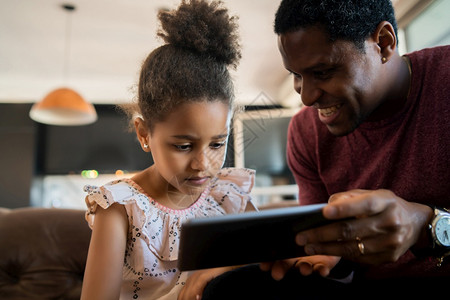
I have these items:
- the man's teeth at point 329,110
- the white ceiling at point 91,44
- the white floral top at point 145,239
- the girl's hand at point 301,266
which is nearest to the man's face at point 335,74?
the man's teeth at point 329,110

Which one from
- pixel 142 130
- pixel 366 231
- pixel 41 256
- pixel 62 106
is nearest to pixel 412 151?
pixel 366 231

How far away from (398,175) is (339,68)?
13.2 inches

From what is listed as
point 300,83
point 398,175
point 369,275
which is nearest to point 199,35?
point 300,83

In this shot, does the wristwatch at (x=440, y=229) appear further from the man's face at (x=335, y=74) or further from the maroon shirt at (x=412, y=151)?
the man's face at (x=335, y=74)

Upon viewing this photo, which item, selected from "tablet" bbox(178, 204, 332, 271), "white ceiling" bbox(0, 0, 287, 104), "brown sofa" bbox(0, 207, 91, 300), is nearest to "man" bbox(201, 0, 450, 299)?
"tablet" bbox(178, 204, 332, 271)

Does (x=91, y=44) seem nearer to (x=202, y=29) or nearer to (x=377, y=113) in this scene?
(x=202, y=29)

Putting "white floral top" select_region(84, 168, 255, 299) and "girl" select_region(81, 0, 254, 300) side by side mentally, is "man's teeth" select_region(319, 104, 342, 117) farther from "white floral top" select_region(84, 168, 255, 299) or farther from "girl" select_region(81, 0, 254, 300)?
"white floral top" select_region(84, 168, 255, 299)

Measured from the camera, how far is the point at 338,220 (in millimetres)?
627

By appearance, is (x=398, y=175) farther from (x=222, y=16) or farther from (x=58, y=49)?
(x=58, y=49)

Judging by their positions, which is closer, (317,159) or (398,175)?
(398,175)

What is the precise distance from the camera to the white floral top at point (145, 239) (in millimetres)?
884

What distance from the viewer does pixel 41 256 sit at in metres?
1.27

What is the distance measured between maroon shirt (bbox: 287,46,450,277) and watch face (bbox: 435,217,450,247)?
0.50 ft

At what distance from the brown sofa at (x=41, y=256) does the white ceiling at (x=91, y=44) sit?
1.23 meters
